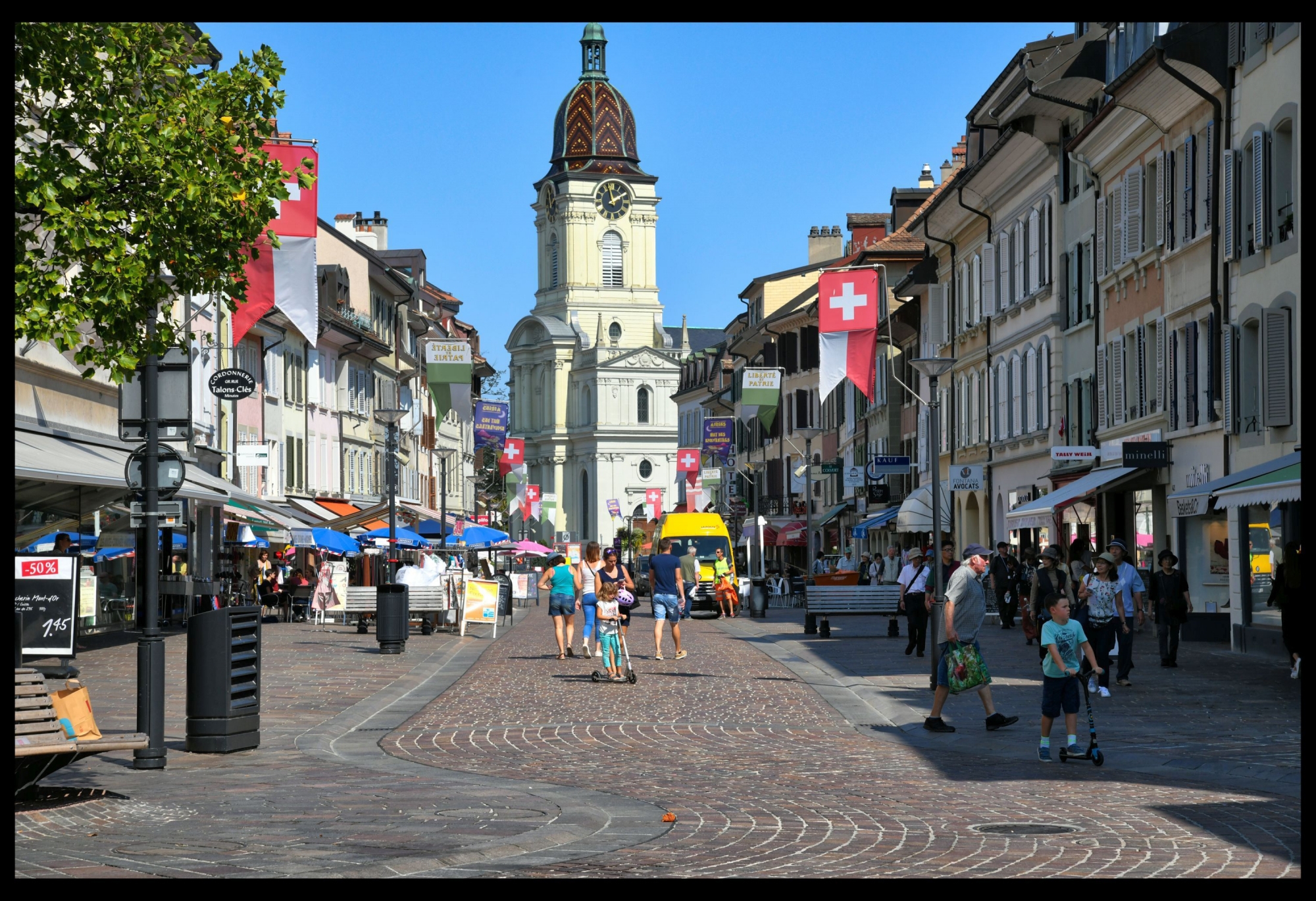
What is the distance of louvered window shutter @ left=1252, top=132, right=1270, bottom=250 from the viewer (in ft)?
80.5

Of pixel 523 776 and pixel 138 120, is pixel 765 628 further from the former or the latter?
pixel 523 776

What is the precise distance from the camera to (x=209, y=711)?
13.6 metres

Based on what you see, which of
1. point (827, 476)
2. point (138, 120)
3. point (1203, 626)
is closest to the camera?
point (138, 120)

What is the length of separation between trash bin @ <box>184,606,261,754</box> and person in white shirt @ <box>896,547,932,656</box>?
1255 cm

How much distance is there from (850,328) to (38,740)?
80.2 ft

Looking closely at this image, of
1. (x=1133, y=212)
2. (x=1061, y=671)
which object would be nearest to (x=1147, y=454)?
(x=1133, y=212)

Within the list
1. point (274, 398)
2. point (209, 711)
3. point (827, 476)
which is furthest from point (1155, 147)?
point (827, 476)

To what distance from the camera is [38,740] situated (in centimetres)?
1034

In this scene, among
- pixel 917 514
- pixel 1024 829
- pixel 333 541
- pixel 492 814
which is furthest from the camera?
pixel 333 541

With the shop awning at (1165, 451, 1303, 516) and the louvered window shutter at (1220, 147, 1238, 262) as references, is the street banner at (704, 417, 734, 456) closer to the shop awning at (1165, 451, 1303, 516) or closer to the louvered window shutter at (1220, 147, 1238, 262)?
the louvered window shutter at (1220, 147, 1238, 262)

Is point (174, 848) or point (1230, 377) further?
point (1230, 377)

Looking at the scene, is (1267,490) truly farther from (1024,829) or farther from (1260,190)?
(1024,829)

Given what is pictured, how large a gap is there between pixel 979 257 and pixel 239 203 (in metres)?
31.8

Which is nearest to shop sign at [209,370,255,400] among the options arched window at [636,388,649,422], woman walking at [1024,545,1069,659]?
woman walking at [1024,545,1069,659]
